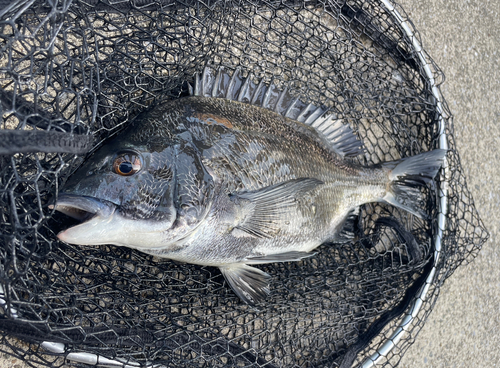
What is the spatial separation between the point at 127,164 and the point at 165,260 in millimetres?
571

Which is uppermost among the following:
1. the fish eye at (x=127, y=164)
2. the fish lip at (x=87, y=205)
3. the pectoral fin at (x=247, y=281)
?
the fish eye at (x=127, y=164)

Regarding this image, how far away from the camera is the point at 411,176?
2049 mm

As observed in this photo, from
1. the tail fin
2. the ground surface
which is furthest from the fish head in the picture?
the ground surface

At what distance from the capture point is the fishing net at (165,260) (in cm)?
127

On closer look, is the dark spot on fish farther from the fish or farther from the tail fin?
the tail fin

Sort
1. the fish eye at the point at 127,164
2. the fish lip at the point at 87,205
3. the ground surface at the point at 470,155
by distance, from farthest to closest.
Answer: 1. the ground surface at the point at 470,155
2. the fish eye at the point at 127,164
3. the fish lip at the point at 87,205

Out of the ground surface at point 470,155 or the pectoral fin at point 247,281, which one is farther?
the ground surface at point 470,155

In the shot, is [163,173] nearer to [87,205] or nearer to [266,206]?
[87,205]

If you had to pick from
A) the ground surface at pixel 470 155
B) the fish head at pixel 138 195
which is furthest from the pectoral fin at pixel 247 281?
the ground surface at pixel 470 155

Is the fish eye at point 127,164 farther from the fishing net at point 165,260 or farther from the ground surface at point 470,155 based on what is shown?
the ground surface at point 470,155

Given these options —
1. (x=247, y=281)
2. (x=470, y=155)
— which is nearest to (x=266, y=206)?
(x=247, y=281)

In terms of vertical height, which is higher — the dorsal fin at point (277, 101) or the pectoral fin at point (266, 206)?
the dorsal fin at point (277, 101)

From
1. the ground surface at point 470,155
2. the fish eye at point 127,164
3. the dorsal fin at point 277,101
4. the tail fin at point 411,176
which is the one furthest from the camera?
the ground surface at point 470,155

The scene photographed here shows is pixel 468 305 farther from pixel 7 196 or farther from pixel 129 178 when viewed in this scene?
pixel 7 196
